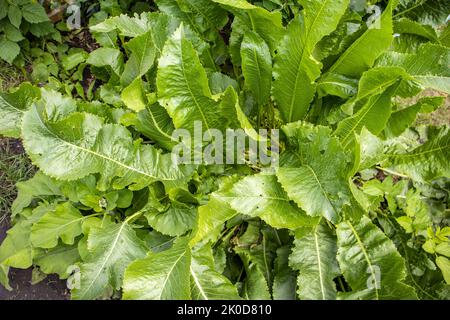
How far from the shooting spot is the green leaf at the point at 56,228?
1.82 metres

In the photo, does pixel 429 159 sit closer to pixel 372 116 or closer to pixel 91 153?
pixel 372 116

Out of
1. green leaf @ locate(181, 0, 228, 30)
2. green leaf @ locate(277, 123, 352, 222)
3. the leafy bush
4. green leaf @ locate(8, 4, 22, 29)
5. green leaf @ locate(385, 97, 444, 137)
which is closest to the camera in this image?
green leaf @ locate(277, 123, 352, 222)

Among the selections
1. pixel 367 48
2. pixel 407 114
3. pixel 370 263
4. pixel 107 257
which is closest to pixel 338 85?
pixel 367 48

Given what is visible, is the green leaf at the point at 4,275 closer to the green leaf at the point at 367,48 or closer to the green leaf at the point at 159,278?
the green leaf at the point at 159,278

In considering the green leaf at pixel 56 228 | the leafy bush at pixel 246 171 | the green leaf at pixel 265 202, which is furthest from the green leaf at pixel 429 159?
the green leaf at pixel 56 228

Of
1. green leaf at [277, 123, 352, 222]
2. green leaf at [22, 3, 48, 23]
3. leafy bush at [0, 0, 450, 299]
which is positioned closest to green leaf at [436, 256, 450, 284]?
leafy bush at [0, 0, 450, 299]

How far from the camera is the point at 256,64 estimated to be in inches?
75.2

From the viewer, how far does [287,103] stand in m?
1.96

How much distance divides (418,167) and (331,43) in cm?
66

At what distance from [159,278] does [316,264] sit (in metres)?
0.62

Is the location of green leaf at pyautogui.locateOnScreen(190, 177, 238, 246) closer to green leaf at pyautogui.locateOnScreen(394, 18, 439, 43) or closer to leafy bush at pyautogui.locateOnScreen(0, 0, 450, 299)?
leafy bush at pyautogui.locateOnScreen(0, 0, 450, 299)

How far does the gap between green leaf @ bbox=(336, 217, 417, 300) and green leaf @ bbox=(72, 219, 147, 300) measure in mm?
815

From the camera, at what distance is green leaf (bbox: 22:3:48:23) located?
231 cm
